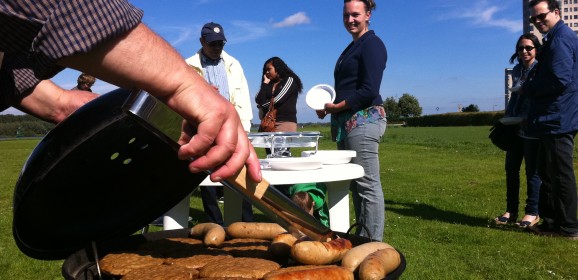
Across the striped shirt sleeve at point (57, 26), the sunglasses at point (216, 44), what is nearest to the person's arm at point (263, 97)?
the sunglasses at point (216, 44)

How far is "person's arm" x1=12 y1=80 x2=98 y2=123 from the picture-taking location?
1.83 meters

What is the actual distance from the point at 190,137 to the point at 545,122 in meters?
4.66

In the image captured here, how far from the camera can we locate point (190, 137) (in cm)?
121

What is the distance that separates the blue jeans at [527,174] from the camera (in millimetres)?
5543

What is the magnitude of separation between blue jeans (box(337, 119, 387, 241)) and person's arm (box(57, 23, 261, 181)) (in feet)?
9.14

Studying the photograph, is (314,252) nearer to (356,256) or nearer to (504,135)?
(356,256)

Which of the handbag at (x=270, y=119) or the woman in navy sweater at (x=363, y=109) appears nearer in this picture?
the woman in navy sweater at (x=363, y=109)

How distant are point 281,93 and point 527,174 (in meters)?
3.35

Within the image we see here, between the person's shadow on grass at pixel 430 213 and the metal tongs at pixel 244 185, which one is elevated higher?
the metal tongs at pixel 244 185

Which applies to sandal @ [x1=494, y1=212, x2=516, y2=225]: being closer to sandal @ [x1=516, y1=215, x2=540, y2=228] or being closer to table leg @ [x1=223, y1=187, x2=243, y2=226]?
sandal @ [x1=516, y1=215, x2=540, y2=228]

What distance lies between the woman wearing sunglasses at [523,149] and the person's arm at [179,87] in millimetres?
5055

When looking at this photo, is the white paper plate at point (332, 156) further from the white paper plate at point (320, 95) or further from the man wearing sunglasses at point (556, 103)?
the man wearing sunglasses at point (556, 103)

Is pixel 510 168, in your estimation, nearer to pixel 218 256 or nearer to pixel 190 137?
pixel 218 256

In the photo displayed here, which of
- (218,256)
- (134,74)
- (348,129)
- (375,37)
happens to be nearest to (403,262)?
(218,256)
